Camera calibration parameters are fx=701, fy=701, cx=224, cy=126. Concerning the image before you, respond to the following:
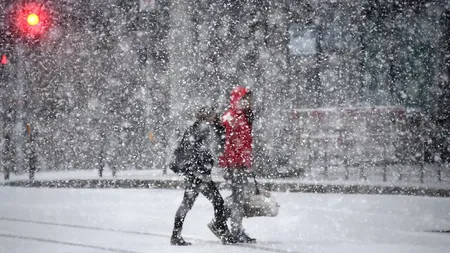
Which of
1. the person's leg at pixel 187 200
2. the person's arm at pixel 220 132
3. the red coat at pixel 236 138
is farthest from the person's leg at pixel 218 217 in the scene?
the person's arm at pixel 220 132

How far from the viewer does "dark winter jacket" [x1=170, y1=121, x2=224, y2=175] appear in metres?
8.05

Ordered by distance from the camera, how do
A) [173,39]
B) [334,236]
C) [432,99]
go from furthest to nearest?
[173,39], [432,99], [334,236]

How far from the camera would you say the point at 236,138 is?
8.16 m

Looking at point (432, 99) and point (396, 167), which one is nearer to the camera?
point (396, 167)

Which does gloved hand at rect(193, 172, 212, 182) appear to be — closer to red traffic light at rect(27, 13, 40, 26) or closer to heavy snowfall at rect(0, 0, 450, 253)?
heavy snowfall at rect(0, 0, 450, 253)

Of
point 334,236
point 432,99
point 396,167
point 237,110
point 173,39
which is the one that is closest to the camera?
point 237,110

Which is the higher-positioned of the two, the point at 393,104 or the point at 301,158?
the point at 393,104

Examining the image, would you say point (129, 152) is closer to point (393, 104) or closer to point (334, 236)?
point (393, 104)

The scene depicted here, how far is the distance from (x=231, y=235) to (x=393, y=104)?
1392 cm

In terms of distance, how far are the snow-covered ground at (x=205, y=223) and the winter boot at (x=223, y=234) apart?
0.53 ft

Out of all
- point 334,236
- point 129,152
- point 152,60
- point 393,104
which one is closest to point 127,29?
point 152,60

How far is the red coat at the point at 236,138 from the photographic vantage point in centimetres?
816

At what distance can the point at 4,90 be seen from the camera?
2323 cm

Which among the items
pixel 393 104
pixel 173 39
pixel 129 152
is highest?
pixel 173 39
